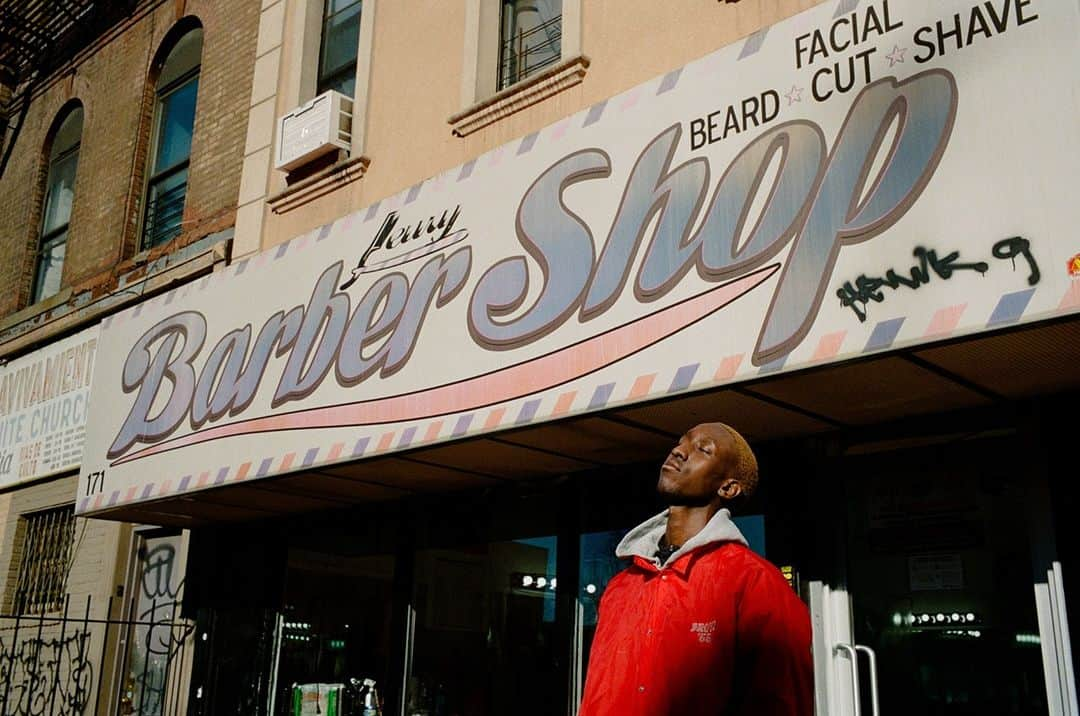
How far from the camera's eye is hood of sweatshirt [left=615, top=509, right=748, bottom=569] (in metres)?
3.23

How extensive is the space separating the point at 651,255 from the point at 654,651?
2683mm

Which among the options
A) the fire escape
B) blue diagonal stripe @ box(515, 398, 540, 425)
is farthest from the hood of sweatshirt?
the fire escape

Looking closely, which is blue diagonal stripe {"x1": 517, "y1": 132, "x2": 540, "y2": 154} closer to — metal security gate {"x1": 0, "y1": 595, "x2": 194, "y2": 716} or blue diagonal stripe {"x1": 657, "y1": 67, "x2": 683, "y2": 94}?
blue diagonal stripe {"x1": 657, "y1": 67, "x2": 683, "y2": 94}

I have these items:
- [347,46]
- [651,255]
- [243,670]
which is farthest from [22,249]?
[651,255]

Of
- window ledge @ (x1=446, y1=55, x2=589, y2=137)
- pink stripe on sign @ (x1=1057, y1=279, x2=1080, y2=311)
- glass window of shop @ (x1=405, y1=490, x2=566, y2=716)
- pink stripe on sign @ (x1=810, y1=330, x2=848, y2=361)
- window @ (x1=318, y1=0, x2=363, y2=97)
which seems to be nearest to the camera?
pink stripe on sign @ (x1=1057, y1=279, x2=1080, y2=311)

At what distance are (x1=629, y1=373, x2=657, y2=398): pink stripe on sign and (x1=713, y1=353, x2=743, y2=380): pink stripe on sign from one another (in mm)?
360

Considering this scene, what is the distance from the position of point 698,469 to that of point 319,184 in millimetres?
6369

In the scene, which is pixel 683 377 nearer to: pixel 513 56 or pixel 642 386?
pixel 642 386

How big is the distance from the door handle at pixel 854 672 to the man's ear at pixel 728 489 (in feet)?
8.62

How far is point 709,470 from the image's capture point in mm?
3387

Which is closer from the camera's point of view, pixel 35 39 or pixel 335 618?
pixel 335 618

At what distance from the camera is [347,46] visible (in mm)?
9867

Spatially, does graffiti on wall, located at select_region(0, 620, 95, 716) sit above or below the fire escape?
below

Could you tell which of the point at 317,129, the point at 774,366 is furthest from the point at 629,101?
the point at 317,129
